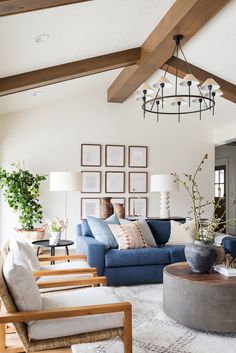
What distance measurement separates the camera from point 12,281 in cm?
203

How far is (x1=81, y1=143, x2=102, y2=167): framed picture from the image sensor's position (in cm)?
713

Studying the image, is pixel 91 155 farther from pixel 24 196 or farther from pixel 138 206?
pixel 24 196

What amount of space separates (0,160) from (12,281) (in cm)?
505

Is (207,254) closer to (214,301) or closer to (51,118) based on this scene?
(214,301)

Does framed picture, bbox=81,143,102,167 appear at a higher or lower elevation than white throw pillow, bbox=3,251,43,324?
higher

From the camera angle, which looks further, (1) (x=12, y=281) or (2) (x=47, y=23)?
(2) (x=47, y=23)

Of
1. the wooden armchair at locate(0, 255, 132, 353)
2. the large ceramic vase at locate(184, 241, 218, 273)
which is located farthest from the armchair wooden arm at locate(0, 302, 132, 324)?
the large ceramic vase at locate(184, 241, 218, 273)

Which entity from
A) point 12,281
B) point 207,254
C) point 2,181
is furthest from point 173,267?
point 2,181

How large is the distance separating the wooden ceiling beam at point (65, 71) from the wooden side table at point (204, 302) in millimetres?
3327

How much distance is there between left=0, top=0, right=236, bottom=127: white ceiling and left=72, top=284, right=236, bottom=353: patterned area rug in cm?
302

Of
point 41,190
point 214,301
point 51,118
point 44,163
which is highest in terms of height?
point 51,118

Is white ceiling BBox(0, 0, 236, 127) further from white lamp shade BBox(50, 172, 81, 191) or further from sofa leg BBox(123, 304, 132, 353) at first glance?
sofa leg BBox(123, 304, 132, 353)

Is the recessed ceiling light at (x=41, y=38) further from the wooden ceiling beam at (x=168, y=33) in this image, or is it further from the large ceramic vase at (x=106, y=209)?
the large ceramic vase at (x=106, y=209)

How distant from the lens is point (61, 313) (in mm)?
1989
